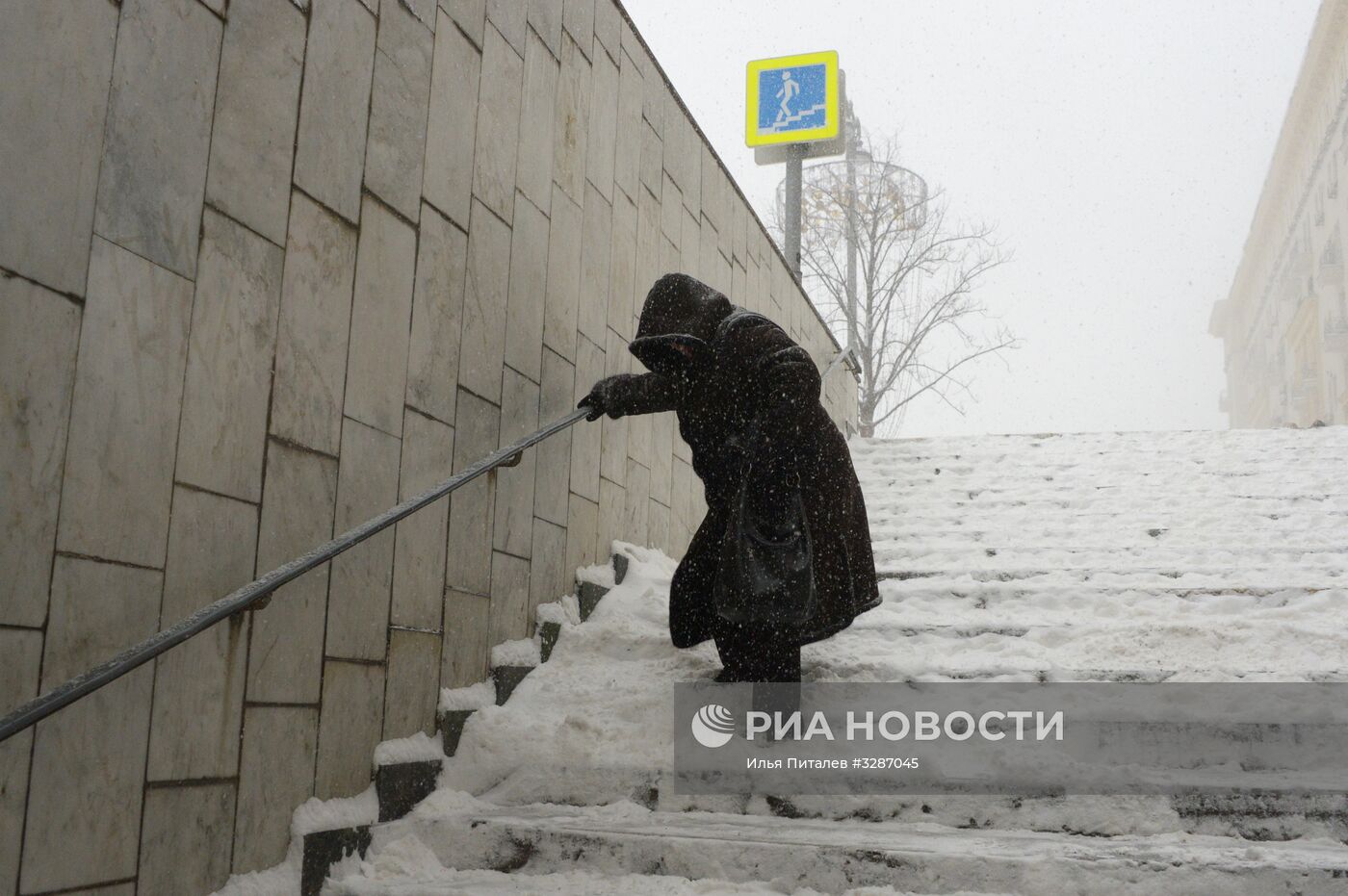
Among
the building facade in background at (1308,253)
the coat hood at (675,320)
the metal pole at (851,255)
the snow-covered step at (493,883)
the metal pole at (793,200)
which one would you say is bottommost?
the snow-covered step at (493,883)

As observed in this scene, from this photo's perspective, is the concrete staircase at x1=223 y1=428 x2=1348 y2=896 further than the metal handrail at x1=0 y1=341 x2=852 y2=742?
Yes

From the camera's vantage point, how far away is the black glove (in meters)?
3.67

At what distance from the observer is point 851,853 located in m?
2.58

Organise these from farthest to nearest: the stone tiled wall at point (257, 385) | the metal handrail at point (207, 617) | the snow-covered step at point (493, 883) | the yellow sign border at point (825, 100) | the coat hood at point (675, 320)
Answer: the yellow sign border at point (825, 100)
the coat hood at point (675, 320)
the snow-covered step at point (493, 883)
the stone tiled wall at point (257, 385)
the metal handrail at point (207, 617)

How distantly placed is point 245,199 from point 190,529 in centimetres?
80

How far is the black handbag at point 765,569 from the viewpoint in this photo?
10.1 feet

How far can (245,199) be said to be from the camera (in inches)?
105

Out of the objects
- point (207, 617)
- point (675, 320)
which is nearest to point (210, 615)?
point (207, 617)

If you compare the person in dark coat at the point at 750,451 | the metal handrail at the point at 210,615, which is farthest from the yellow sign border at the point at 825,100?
the metal handrail at the point at 210,615

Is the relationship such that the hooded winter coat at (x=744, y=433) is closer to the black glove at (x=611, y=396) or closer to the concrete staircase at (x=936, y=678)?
the black glove at (x=611, y=396)

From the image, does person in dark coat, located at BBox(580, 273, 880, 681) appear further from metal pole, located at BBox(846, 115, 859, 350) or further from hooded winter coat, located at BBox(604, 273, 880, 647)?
metal pole, located at BBox(846, 115, 859, 350)

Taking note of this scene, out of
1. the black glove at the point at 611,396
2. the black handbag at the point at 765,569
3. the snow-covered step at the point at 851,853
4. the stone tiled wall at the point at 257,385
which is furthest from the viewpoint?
the black glove at the point at 611,396

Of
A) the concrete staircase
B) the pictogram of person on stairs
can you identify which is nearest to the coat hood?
the concrete staircase

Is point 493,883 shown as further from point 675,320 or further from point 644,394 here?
point 675,320
